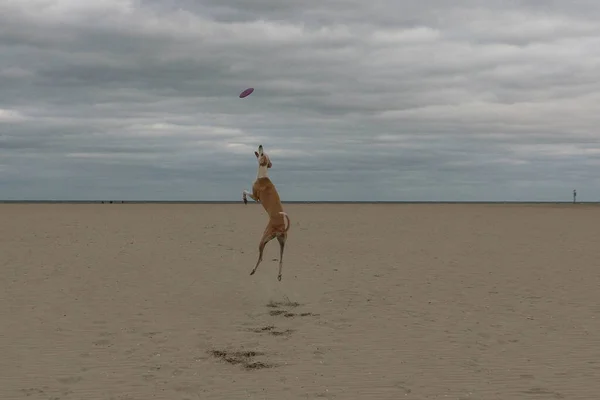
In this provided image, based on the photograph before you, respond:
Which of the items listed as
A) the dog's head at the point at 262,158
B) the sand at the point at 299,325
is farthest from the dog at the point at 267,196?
the sand at the point at 299,325

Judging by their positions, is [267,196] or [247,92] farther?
[267,196]

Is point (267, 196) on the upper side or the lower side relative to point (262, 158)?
lower

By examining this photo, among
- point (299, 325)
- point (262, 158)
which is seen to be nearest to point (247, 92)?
point (262, 158)

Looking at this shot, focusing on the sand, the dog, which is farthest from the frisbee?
the sand

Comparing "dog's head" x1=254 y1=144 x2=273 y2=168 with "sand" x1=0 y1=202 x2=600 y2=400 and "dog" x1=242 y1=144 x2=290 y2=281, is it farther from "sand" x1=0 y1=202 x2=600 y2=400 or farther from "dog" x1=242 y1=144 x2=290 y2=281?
"sand" x1=0 y1=202 x2=600 y2=400

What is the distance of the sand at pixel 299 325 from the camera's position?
10000 millimetres

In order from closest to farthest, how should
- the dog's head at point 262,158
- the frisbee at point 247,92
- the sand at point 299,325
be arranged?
1. the sand at point 299,325
2. the frisbee at point 247,92
3. the dog's head at point 262,158

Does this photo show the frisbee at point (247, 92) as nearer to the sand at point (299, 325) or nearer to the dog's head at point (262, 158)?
the dog's head at point (262, 158)

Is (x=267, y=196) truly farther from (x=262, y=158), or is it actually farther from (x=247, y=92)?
(x=247, y=92)

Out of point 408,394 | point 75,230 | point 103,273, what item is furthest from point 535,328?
point 75,230

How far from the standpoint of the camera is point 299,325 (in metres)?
14.3

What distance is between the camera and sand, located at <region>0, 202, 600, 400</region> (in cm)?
1000

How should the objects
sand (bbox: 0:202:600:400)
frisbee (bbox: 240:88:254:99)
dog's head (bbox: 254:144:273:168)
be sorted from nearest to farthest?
sand (bbox: 0:202:600:400), frisbee (bbox: 240:88:254:99), dog's head (bbox: 254:144:273:168)

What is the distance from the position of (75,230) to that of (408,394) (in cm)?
3463
